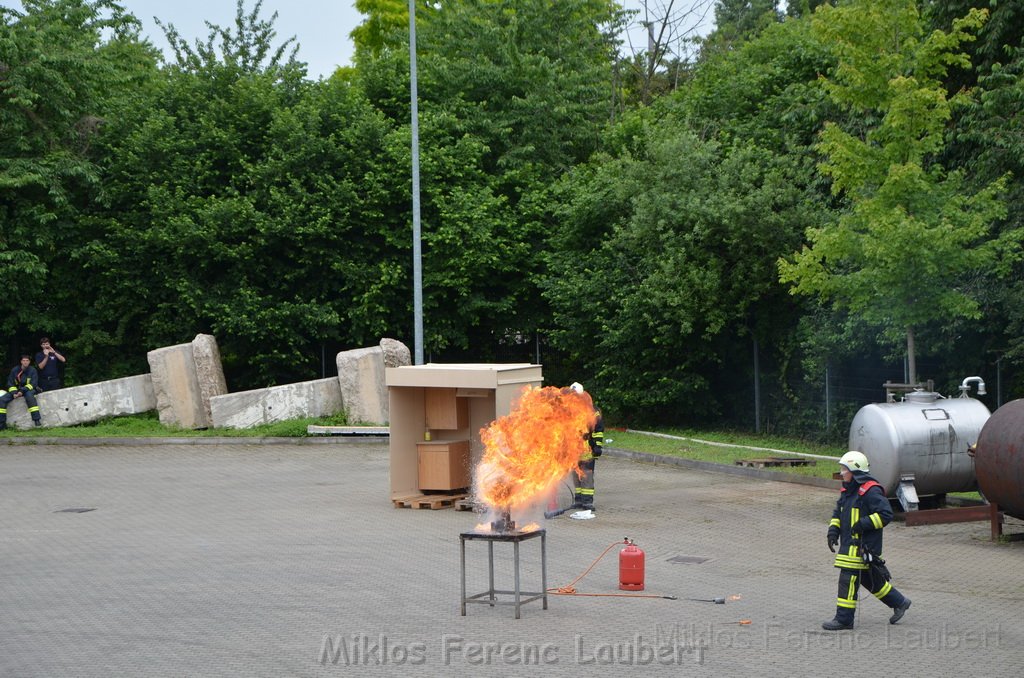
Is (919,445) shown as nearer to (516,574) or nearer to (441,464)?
(441,464)

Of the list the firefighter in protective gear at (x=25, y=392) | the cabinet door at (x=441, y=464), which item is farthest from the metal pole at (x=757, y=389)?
the firefighter in protective gear at (x=25, y=392)

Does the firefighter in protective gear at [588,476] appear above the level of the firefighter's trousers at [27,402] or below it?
below

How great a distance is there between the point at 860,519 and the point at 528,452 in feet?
10.3

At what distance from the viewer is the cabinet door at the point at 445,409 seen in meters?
18.4

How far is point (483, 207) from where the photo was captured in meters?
31.8

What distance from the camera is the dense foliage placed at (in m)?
25.4

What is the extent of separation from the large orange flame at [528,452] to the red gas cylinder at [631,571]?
1077mm

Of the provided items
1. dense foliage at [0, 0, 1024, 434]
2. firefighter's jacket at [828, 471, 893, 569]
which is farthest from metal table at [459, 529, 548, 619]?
dense foliage at [0, 0, 1024, 434]

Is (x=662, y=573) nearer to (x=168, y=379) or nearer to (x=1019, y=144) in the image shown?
(x=1019, y=144)

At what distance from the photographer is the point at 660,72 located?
48094 millimetres

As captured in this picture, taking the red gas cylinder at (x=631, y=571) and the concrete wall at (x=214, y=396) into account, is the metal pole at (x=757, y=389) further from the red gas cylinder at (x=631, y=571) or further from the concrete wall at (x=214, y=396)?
the red gas cylinder at (x=631, y=571)

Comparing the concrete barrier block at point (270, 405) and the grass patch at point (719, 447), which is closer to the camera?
the grass patch at point (719, 447)

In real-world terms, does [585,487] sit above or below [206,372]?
below

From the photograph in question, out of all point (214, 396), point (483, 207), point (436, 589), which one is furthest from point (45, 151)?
point (436, 589)
